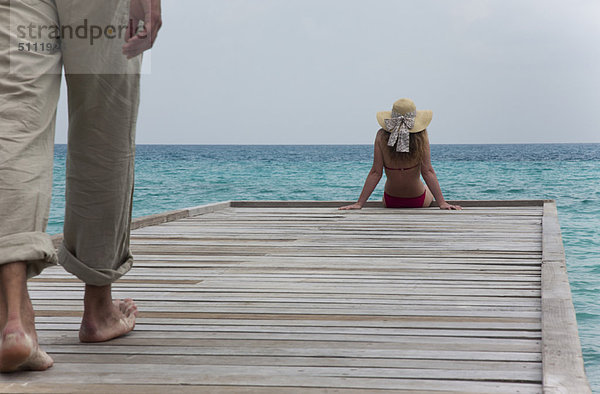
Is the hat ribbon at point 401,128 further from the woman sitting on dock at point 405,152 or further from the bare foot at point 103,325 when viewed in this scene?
the bare foot at point 103,325

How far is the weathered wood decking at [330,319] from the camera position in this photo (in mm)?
1629

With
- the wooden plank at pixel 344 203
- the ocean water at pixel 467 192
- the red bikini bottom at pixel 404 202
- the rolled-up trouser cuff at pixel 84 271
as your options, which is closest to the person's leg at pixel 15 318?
the rolled-up trouser cuff at pixel 84 271

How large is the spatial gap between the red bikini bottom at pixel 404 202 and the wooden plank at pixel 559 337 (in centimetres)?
287

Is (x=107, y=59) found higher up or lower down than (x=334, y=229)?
higher up

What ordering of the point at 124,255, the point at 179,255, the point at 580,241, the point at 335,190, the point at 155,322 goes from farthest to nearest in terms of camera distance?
the point at 335,190 → the point at 580,241 → the point at 179,255 → the point at 155,322 → the point at 124,255

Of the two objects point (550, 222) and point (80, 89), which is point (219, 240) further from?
point (80, 89)

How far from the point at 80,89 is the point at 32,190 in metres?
0.30

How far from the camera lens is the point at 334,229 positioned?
473 centimetres

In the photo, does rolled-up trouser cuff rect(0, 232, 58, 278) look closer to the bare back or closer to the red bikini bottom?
the bare back

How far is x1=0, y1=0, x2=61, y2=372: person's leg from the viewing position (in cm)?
156

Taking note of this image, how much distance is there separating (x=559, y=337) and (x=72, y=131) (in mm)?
1349

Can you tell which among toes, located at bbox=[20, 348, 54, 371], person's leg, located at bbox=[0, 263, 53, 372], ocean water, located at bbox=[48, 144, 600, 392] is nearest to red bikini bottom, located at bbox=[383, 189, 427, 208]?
ocean water, located at bbox=[48, 144, 600, 392]

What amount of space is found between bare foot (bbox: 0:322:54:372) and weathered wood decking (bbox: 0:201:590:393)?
0.04 metres

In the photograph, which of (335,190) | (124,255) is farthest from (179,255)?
(335,190)
